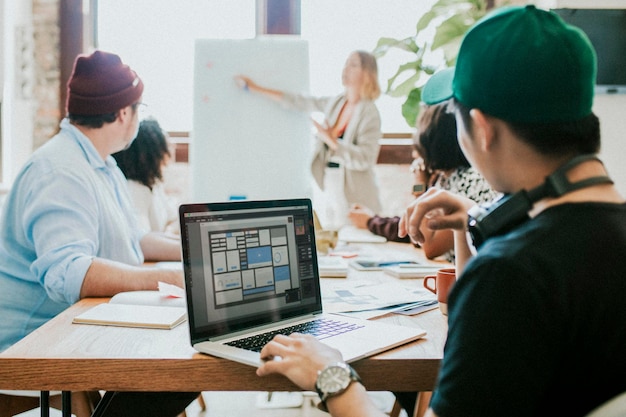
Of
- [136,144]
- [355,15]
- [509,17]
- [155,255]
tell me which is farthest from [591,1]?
[509,17]

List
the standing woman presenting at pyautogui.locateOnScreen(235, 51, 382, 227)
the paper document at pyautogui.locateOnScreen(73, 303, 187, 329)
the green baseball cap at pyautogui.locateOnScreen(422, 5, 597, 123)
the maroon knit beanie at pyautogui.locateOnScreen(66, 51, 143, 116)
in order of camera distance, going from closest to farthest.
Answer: the green baseball cap at pyautogui.locateOnScreen(422, 5, 597, 123) < the paper document at pyautogui.locateOnScreen(73, 303, 187, 329) < the maroon knit beanie at pyautogui.locateOnScreen(66, 51, 143, 116) < the standing woman presenting at pyautogui.locateOnScreen(235, 51, 382, 227)

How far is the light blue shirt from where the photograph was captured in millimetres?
1409

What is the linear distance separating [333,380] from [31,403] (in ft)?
3.22

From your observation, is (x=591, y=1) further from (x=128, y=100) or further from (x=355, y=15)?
(x=128, y=100)

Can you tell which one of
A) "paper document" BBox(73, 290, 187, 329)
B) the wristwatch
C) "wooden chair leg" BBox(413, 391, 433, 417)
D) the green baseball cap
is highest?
the green baseball cap

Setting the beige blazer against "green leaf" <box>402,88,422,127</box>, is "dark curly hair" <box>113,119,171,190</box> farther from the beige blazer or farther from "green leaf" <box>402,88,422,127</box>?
"green leaf" <box>402,88,422,127</box>

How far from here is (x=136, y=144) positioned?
3055 mm

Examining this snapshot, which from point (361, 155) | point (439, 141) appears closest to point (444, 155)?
point (439, 141)

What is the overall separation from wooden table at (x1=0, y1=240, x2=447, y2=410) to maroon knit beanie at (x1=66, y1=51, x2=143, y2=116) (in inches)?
38.2

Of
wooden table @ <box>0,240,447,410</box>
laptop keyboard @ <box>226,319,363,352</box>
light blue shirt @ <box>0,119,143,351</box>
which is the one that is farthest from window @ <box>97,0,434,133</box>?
wooden table @ <box>0,240,447,410</box>

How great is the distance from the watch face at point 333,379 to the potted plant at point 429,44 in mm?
3227

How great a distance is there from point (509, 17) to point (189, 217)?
2.12 ft

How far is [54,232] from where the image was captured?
144 centimetres

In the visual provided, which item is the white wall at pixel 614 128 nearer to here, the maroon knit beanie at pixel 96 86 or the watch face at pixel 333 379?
the maroon knit beanie at pixel 96 86
